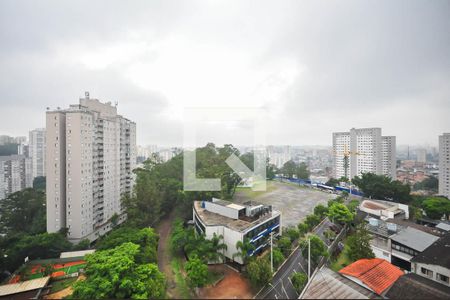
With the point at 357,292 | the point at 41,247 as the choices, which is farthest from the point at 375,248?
the point at 41,247

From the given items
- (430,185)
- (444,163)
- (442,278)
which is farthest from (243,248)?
(430,185)

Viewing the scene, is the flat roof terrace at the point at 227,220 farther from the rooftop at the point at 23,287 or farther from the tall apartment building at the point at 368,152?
the tall apartment building at the point at 368,152

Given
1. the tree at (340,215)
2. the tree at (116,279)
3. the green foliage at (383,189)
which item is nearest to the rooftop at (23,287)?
the tree at (116,279)

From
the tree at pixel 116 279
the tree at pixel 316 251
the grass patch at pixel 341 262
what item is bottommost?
the grass patch at pixel 341 262

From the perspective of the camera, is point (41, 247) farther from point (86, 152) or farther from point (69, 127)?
point (69, 127)

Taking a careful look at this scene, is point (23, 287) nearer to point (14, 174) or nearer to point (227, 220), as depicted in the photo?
point (227, 220)
